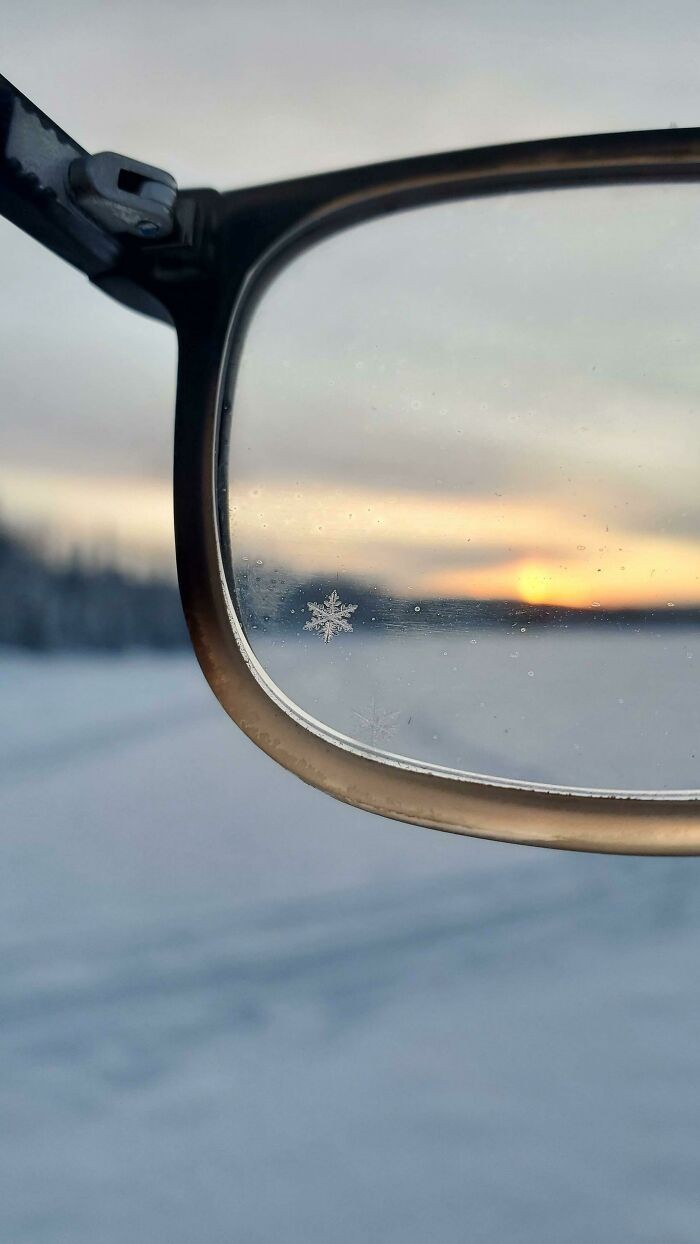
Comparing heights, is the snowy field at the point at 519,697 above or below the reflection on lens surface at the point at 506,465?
below

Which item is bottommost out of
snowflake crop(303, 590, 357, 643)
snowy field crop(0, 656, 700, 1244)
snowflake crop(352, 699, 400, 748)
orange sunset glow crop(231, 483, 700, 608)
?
snowy field crop(0, 656, 700, 1244)

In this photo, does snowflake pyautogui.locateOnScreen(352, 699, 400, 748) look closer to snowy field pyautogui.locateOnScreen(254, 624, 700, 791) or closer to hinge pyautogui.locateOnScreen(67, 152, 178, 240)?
snowy field pyautogui.locateOnScreen(254, 624, 700, 791)

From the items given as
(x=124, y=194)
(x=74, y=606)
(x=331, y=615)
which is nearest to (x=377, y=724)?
(x=331, y=615)

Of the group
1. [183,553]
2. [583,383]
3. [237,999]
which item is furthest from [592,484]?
[237,999]

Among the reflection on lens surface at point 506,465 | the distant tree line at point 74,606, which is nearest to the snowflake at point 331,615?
the reflection on lens surface at point 506,465

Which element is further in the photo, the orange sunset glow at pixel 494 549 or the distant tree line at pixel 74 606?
the distant tree line at pixel 74 606

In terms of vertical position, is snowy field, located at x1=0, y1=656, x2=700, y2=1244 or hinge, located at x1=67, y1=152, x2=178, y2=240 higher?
hinge, located at x1=67, y1=152, x2=178, y2=240

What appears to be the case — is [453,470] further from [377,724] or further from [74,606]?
[74,606]

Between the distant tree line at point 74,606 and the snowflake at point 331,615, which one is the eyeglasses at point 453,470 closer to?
the snowflake at point 331,615

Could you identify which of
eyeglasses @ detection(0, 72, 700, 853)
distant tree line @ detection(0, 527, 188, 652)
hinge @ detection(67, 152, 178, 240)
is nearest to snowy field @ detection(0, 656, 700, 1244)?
eyeglasses @ detection(0, 72, 700, 853)
